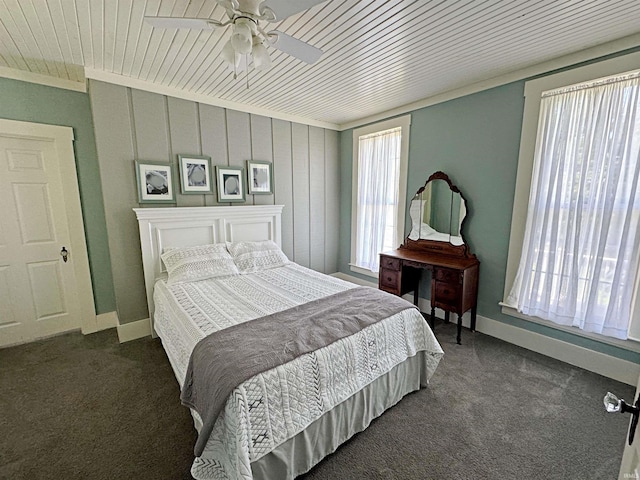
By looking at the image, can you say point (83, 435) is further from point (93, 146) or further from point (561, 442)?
point (561, 442)

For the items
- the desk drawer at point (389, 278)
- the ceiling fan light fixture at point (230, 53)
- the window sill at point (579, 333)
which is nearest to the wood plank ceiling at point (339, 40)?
the ceiling fan light fixture at point (230, 53)

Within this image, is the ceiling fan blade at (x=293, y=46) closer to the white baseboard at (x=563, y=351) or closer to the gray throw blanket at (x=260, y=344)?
the gray throw blanket at (x=260, y=344)

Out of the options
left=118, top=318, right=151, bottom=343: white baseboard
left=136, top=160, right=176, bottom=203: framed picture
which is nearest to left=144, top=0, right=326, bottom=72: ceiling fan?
left=136, top=160, right=176, bottom=203: framed picture

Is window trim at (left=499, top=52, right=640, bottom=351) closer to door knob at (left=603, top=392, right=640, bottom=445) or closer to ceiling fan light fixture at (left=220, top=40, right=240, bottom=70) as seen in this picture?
door knob at (left=603, top=392, right=640, bottom=445)

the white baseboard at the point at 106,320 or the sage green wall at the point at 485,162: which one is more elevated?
the sage green wall at the point at 485,162

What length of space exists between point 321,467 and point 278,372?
690 millimetres

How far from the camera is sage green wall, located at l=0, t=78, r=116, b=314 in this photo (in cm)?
263

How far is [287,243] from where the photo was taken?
166 inches

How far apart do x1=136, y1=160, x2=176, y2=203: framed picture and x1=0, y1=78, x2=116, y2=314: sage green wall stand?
0.55 meters

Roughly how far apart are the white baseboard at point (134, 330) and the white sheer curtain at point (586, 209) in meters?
4.02

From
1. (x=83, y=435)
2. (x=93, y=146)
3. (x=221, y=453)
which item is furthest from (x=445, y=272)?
(x=93, y=146)

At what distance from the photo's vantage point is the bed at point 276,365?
1.34 metres

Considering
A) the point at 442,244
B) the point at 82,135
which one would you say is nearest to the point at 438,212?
the point at 442,244

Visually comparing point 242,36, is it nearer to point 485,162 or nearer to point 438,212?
point 485,162
